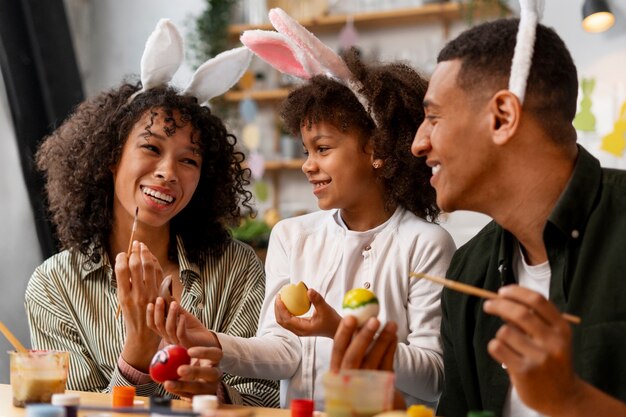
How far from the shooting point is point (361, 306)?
5.41ft

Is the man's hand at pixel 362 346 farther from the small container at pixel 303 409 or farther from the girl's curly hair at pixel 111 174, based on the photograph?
the girl's curly hair at pixel 111 174

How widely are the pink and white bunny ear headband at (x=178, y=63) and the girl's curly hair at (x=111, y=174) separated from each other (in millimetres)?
52

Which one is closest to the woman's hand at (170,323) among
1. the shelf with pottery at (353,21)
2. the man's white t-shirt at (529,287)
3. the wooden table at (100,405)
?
the wooden table at (100,405)

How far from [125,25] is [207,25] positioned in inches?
20.9

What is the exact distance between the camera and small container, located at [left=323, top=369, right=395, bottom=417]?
133 cm

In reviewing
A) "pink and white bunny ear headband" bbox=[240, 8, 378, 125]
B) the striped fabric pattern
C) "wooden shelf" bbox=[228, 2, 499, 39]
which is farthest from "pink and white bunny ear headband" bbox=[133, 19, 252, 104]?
"wooden shelf" bbox=[228, 2, 499, 39]

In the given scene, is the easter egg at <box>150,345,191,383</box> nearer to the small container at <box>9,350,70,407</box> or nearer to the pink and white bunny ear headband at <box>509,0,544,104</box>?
the small container at <box>9,350,70,407</box>

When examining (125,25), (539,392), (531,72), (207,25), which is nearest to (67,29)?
(125,25)

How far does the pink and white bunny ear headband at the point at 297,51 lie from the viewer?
230 centimetres

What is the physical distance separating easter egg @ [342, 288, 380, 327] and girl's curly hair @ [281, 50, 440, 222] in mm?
707

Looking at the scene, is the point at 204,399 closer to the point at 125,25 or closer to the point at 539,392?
the point at 539,392

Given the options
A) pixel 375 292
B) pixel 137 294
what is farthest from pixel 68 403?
pixel 375 292

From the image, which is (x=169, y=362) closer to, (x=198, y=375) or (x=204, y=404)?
(x=198, y=375)

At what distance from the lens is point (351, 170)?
2.31m
